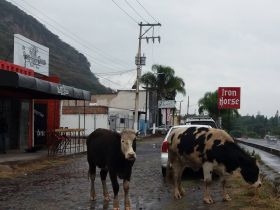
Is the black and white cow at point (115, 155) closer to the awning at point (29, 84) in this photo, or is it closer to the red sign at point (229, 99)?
the awning at point (29, 84)

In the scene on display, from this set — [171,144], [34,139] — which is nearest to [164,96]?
[34,139]

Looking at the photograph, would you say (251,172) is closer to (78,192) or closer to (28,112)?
(78,192)

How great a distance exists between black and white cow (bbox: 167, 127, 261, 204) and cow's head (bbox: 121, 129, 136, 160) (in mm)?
1940

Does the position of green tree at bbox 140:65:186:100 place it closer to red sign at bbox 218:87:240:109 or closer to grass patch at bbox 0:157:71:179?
red sign at bbox 218:87:240:109

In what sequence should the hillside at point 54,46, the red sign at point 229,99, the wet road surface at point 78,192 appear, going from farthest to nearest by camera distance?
the hillside at point 54,46 → the red sign at point 229,99 → the wet road surface at point 78,192

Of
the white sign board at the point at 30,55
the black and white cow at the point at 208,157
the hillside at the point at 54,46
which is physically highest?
the hillside at the point at 54,46

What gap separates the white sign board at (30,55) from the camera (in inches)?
1105

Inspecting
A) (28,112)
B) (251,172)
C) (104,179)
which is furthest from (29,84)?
(251,172)

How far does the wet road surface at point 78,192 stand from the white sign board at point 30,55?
10912 mm

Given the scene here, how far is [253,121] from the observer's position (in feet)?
511

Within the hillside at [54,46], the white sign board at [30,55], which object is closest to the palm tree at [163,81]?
the hillside at [54,46]

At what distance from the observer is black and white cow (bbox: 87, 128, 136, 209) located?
10117 mm

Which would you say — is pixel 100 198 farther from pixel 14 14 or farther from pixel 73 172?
pixel 14 14

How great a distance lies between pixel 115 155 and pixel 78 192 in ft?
10.4
